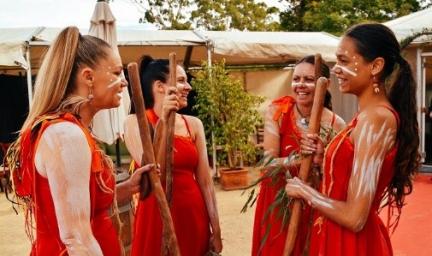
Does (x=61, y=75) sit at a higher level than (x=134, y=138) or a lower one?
higher

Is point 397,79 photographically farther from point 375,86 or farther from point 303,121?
point 303,121

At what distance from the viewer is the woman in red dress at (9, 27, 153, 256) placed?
1.40 m

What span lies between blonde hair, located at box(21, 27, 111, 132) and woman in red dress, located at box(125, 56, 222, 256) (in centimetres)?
87

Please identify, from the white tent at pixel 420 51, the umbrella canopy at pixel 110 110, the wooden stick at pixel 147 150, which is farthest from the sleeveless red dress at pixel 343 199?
the white tent at pixel 420 51

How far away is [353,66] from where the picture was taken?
1806mm

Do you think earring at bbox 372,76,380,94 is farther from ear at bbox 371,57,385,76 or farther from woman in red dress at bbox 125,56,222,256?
woman in red dress at bbox 125,56,222,256

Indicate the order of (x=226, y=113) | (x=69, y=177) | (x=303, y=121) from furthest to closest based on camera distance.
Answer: (x=226, y=113) < (x=303, y=121) < (x=69, y=177)

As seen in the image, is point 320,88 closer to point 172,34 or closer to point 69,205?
point 69,205

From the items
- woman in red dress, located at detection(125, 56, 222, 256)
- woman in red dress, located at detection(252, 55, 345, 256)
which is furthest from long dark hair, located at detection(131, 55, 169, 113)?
woman in red dress, located at detection(252, 55, 345, 256)

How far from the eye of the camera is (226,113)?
8008 millimetres

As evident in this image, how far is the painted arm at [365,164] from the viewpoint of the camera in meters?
1.66

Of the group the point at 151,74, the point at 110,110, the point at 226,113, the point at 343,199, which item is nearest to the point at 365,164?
the point at 343,199

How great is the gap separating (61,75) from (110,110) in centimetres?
367

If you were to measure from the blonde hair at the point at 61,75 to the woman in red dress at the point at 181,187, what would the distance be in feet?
2.85
